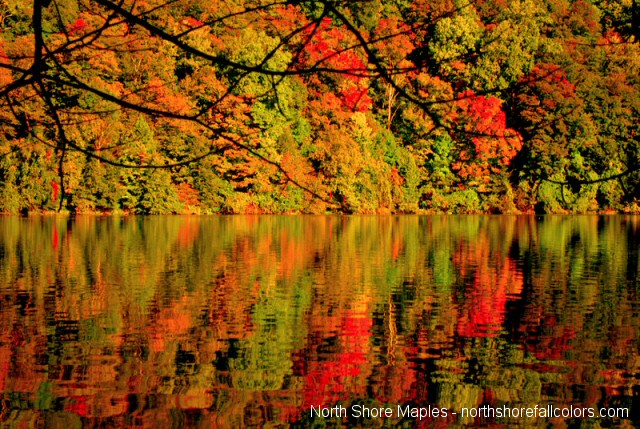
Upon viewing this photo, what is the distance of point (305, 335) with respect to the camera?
13.8 metres

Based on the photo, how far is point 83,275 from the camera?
21.4 meters

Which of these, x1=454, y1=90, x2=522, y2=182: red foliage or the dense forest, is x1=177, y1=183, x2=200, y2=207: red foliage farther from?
x1=454, y1=90, x2=522, y2=182: red foliage

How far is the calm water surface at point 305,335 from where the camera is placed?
9.56m

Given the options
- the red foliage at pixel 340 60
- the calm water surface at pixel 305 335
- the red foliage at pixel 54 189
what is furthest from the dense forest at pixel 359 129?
the calm water surface at pixel 305 335

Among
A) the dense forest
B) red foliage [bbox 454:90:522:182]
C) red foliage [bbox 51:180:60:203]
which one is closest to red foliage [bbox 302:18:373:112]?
the dense forest

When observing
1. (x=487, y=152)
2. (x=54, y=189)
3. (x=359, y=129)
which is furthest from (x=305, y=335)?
(x=487, y=152)

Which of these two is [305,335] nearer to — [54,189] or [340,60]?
[340,60]

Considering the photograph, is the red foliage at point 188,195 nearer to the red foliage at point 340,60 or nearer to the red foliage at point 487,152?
the red foliage at point 340,60

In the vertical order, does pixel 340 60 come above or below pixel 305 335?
above

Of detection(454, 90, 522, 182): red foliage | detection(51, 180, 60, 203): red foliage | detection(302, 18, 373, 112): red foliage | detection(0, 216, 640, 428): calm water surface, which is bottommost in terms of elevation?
detection(0, 216, 640, 428): calm water surface

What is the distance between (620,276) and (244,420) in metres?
15.8

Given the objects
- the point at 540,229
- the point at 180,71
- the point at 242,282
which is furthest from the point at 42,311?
the point at 180,71

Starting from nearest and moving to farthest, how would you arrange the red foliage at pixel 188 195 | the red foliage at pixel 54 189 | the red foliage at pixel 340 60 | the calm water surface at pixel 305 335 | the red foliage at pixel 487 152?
the calm water surface at pixel 305 335 → the red foliage at pixel 340 60 → the red foliage at pixel 54 189 → the red foliage at pixel 188 195 → the red foliage at pixel 487 152

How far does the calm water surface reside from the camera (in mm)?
9562
